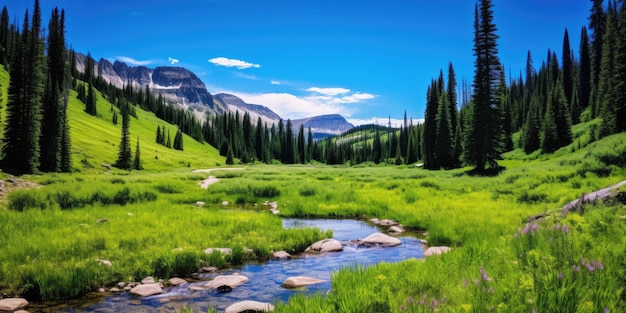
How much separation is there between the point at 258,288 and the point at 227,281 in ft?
2.73

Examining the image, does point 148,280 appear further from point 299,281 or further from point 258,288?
point 299,281

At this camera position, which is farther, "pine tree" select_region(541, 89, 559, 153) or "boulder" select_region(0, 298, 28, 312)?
"pine tree" select_region(541, 89, 559, 153)

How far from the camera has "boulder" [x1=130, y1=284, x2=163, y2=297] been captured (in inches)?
335

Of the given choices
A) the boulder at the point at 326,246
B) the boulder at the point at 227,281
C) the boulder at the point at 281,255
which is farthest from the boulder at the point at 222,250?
the boulder at the point at 326,246

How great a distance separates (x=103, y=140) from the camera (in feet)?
296

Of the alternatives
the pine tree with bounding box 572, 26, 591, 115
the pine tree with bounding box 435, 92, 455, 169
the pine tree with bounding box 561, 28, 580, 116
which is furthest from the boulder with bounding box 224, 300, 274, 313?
the pine tree with bounding box 561, 28, 580, 116

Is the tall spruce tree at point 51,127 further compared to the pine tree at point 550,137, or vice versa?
the pine tree at point 550,137

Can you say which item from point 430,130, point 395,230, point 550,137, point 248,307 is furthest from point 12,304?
point 430,130

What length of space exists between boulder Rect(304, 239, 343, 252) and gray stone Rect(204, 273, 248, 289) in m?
3.93

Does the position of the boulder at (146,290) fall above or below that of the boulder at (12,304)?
below

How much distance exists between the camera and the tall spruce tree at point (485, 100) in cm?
4469

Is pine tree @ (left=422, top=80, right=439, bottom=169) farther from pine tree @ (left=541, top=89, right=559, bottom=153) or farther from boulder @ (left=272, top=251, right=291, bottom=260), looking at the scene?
boulder @ (left=272, top=251, right=291, bottom=260)

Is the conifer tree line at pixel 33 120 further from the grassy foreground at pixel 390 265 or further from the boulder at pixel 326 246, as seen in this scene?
the boulder at pixel 326 246

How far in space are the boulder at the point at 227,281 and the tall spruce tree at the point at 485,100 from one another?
40.7 m
